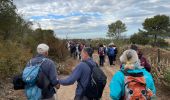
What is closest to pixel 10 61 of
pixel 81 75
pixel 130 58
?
pixel 81 75

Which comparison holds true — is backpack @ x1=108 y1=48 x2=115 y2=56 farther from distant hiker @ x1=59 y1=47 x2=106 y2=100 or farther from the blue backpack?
the blue backpack

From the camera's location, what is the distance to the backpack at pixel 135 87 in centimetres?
629

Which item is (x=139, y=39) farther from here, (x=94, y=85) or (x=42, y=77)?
(x=42, y=77)

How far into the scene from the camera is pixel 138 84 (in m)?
6.33

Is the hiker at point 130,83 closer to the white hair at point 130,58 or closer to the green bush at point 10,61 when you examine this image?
the white hair at point 130,58

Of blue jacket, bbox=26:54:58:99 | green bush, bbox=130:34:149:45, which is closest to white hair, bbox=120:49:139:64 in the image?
blue jacket, bbox=26:54:58:99

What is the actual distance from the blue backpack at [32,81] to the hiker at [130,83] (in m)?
1.90

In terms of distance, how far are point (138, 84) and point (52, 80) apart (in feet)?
6.70

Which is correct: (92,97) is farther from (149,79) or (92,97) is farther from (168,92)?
(168,92)

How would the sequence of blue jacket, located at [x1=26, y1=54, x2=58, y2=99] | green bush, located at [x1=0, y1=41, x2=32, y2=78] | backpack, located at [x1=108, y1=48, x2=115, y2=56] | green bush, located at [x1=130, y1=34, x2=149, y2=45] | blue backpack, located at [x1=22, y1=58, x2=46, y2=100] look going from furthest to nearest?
green bush, located at [x1=130, y1=34, x2=149, y2=45], backpack, located at [x1=108, y1=48, x2=115, y2=56], green bush, located at [x1=0, y1=41, x2=32, y2=78], blue jacket, located at [x1=26, y1=54, x2=58, y2=99], blue backpack, located at [x1=22, y1=58, x2=46, y2=100]

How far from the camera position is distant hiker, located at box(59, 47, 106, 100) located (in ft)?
25.6

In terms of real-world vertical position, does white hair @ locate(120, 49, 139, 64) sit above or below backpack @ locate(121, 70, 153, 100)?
above

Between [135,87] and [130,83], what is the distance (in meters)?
0.10

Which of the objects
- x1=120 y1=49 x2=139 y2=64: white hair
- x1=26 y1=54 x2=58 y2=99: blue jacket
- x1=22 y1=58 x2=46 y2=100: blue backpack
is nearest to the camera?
x1=120 y1=49 x2=139 y2=64: white hair
